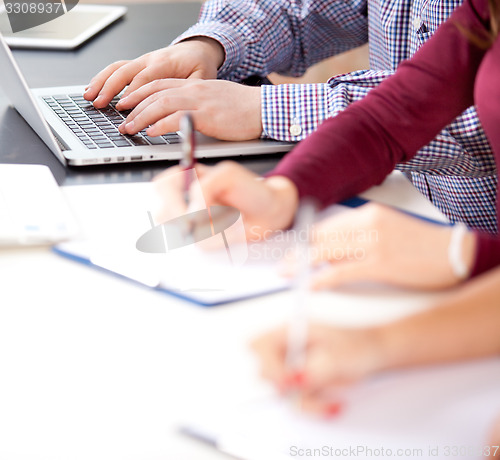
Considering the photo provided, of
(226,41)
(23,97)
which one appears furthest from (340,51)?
(23,97)

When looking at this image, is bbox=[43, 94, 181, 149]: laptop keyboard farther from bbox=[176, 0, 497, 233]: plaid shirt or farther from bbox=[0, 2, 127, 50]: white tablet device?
bbox=[0, 2, 127, 50]: white tablet device

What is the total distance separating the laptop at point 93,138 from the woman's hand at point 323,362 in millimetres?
474

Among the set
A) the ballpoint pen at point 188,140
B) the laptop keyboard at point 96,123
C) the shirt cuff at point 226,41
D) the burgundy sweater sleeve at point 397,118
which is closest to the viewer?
the ballpoint pen at point 188,140

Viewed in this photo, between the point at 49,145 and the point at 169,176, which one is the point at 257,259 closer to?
the point at 169,176

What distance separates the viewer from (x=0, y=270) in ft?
2.35

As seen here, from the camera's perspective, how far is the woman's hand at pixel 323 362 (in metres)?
0.51

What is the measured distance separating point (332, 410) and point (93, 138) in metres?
0.63

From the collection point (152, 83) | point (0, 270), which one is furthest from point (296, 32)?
point (0, 270)

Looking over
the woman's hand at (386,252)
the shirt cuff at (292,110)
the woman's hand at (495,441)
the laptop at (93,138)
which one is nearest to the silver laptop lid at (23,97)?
the laptop at (93,138)

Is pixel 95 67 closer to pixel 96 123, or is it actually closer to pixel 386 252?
pixel 96 123

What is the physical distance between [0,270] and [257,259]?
271 millimetres

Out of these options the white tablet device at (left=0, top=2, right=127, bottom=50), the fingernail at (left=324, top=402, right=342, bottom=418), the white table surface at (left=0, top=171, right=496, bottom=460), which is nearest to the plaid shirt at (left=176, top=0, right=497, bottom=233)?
the white tablet device at (left=0, top=2, right=127, bottom=50)
